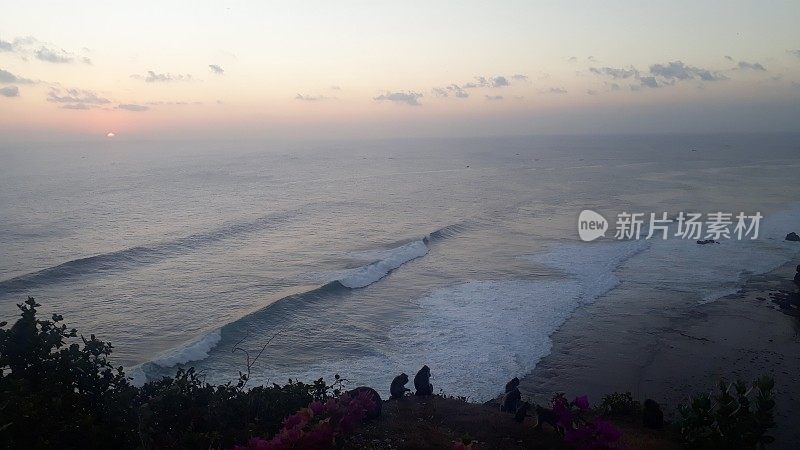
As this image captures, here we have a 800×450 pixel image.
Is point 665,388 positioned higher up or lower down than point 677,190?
lower down

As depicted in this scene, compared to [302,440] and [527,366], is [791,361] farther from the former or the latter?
[302,440]

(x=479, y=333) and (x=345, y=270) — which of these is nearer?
(x=479, y=333)

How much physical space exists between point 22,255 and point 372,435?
3004 centimetres

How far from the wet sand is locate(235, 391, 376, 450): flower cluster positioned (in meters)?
8.24

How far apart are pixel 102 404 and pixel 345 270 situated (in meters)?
20.9

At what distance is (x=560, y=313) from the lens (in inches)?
890

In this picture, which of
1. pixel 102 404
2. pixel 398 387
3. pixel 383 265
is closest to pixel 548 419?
pixel 398 387

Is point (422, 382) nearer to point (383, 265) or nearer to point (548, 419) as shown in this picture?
point (548, 419)

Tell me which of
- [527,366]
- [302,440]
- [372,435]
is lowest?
[527,366]

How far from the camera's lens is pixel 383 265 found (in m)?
30.3

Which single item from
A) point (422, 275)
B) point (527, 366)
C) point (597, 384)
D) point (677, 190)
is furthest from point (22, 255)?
point (677, 190)

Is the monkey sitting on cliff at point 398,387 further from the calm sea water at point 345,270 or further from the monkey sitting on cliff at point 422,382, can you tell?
the calm sea water at point 345,270

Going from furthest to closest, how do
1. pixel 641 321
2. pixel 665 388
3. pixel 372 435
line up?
1. pixel 641 321
2. pixel 665 388
3. pixel 372 435

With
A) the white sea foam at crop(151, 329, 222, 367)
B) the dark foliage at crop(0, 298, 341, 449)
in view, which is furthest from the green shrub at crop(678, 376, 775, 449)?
the white sea foam at crop(151, 329, 222, 367)
